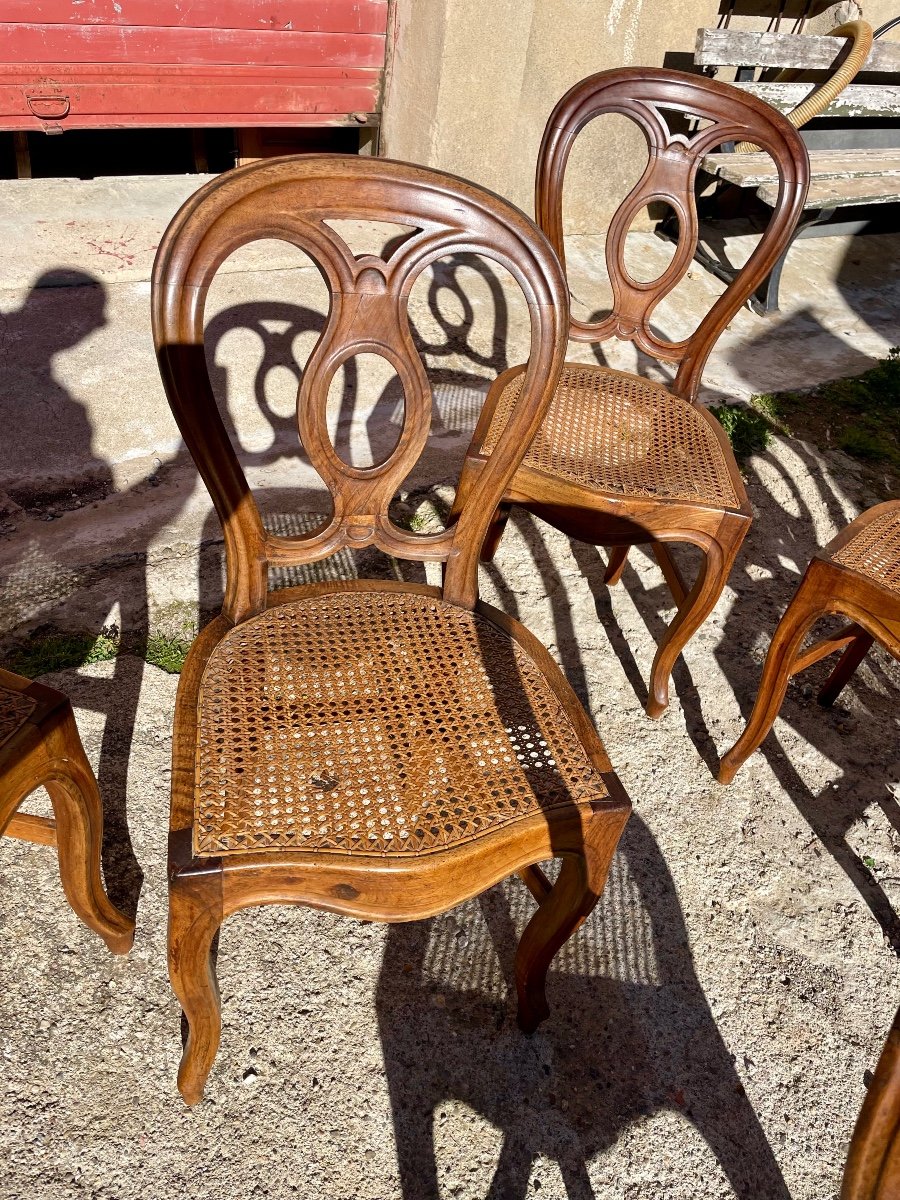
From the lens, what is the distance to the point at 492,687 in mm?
1539

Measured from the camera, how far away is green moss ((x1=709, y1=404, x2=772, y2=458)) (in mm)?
3357

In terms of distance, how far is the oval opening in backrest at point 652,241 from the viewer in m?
4.52

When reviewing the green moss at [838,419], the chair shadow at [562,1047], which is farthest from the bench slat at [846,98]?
the chair shadow at [562,1047]

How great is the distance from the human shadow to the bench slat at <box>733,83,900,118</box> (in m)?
3.29

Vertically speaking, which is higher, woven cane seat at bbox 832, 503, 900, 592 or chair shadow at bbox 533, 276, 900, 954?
woven cane seat at bbox 832, 503, 900, 592

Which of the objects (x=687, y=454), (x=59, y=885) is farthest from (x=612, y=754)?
Answer: (x=59, y=885)

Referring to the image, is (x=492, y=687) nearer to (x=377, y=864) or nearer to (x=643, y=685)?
(x=377, y=864)

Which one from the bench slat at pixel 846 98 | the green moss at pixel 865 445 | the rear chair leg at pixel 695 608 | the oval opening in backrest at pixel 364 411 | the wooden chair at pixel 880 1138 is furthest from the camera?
the bench slat at pixel 846 98

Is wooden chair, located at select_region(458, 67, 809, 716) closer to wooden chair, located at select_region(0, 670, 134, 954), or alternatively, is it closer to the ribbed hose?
wooden chair, located at select_region(0, 670, 134, 954)

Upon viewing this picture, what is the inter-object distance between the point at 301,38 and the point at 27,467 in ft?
8.81

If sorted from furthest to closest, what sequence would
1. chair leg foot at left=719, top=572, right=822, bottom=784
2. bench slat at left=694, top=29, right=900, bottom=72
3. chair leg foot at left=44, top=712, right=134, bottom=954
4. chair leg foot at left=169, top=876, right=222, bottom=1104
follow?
bench slat at left=694, top=29, right=900, bottom=72 → chair leg foot at left=719, top=572, right=822, bottom=784 → chair leg foot at left=44, top=712, right=134, bottom=954 → chair leg foot at left=169, top=876, right=222, bottom=1104

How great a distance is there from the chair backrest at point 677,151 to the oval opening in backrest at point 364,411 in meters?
0.83

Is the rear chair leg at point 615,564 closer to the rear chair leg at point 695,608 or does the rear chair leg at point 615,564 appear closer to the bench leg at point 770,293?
the rear chair leg at point 695,608

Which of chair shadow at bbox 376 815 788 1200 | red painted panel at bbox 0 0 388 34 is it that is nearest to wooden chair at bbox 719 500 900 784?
chair shadow at bbox 376 815 788 1200
